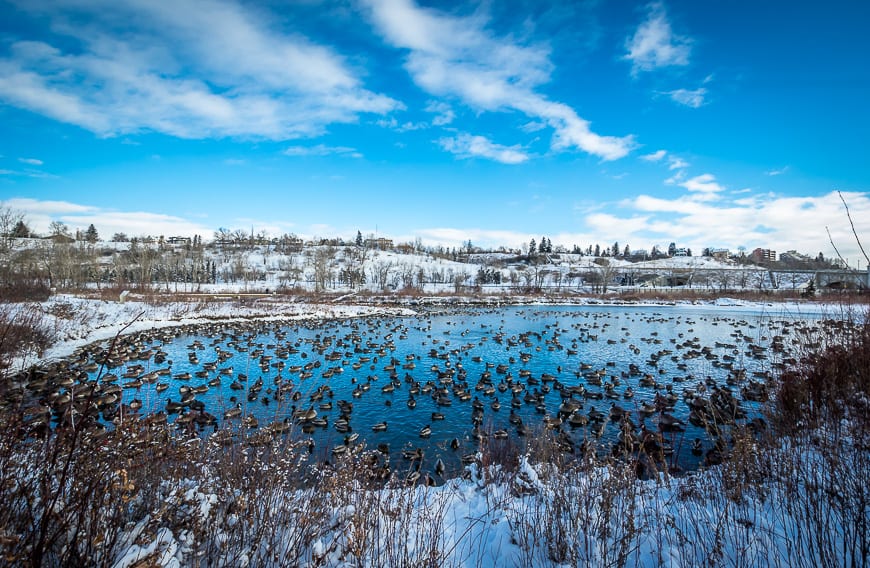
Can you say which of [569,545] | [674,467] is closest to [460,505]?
[569,545]

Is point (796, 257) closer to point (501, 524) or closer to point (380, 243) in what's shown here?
point (501, 524)

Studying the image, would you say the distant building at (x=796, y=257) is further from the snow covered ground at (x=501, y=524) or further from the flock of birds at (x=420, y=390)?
the snow covered ground at (x=501, y=524)

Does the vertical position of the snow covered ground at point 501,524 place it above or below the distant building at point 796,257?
below

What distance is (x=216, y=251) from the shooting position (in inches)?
4277

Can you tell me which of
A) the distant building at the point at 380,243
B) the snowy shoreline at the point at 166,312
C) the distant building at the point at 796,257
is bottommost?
the snowy shoreline at the point at 166,312

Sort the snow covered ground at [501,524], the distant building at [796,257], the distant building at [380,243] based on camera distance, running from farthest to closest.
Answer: the distant building at [380,243] → the distant building at [796,257] → the snow covered ground at [501,524]

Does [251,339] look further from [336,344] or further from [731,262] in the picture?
[731,262]

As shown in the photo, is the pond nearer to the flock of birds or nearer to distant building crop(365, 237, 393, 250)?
the flock of birds

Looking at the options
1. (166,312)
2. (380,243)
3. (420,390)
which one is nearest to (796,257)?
(420,390)

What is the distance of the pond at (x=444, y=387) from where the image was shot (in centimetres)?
939

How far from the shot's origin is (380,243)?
158m

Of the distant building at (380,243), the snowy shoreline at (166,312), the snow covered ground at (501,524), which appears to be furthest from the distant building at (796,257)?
the distant building at (380,243)

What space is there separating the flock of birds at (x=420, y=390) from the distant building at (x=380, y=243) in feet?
374

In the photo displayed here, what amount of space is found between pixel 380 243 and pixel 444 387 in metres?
147
